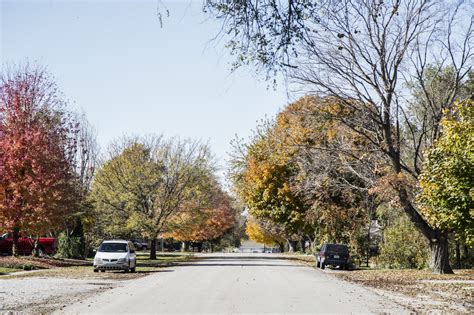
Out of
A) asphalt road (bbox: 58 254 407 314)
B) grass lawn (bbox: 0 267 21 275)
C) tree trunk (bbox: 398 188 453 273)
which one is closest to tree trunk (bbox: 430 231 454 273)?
tree trunk (bbox: 398 188 453 273)

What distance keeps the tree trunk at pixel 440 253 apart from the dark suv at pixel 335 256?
7338 mm

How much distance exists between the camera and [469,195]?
63.9 feet

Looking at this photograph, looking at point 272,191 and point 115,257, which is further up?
point 272,191

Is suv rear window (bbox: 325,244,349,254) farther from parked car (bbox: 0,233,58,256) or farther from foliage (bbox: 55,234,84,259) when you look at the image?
parked car (bbox: 0,233,58,256)

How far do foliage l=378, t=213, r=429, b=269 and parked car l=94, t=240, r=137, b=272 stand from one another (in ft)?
50.1

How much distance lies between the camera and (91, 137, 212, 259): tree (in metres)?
45.6

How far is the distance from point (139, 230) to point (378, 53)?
80.4 ft

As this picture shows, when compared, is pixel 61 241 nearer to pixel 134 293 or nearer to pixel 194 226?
pixel 194 226

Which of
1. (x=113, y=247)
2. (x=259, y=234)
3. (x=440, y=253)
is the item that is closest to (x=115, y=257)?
(x=113, y=247)

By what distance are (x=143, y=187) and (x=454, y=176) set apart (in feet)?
101

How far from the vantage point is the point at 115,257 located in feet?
98.2

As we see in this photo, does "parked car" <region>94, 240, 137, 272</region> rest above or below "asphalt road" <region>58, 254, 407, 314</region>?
above

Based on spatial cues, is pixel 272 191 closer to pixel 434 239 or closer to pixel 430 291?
pixel 434 239

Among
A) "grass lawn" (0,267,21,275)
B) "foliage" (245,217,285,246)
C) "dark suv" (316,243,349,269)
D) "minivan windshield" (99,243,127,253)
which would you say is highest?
"foliage" (245,217,285,246)
